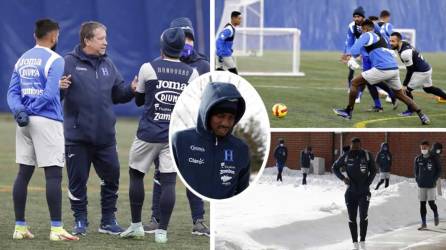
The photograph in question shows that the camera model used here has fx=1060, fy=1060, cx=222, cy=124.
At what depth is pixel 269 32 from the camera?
15977mm

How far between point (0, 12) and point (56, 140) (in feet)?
32.8

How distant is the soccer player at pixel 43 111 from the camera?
6.30m

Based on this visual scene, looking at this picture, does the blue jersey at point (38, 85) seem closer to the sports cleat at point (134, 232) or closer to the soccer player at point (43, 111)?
the soccer player at point (43, 111)

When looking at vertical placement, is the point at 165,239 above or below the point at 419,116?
below

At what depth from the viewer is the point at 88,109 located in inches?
261

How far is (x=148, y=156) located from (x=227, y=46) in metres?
2.47

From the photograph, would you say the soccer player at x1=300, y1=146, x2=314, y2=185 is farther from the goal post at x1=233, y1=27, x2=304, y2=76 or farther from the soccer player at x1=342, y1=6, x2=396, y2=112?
the goal post at x1=233, y1=27, x2=304, y2=76

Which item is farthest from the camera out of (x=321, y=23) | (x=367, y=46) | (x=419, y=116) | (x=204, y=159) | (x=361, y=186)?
(x=321, y=23)

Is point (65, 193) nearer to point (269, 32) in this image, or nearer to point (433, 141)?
point (433, 141)

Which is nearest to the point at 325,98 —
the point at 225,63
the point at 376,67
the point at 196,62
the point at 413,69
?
the point at 413,69

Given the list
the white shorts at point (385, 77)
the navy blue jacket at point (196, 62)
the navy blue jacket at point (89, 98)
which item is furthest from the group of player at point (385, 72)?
the navy blue jacket at point (89, 98)

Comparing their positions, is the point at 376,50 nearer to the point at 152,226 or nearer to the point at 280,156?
the point at 152,226

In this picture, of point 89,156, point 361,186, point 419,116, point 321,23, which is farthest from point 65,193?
point 321,23

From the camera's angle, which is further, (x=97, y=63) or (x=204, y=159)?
(x=97, y=63)
